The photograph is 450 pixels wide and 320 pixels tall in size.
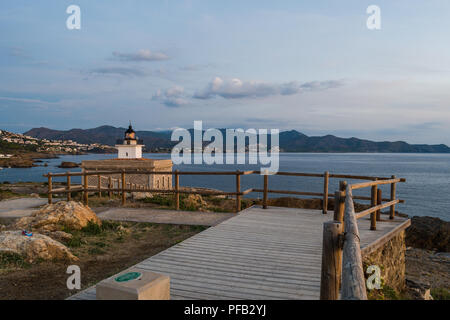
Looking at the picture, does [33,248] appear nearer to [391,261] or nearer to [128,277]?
[128,277]

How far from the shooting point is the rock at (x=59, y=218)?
7969 mm

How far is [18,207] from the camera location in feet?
38.3

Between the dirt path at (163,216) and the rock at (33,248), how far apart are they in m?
2.92

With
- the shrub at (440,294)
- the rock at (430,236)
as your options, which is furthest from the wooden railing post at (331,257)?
the rock at (430,236)

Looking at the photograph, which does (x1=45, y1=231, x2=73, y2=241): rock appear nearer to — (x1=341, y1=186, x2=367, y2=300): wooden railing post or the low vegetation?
the low vegetation

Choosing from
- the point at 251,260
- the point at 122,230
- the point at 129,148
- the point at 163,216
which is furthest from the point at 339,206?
the point at 129,148

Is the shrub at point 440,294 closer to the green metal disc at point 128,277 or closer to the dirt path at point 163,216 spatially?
the dirt path at point 163,216

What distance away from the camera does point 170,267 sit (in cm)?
523

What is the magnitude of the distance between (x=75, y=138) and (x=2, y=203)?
199 metres

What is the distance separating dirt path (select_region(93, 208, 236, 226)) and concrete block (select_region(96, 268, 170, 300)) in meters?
5.18

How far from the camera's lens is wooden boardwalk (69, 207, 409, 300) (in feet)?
14.2

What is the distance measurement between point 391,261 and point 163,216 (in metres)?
6.09

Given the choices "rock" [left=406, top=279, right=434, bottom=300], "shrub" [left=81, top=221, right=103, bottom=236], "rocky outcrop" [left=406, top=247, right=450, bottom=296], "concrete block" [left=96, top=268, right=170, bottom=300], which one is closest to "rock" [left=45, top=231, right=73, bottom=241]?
"shrub" [left=81, top=221, right=103, bottom=236]

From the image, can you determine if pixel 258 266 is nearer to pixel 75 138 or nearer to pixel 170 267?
pixel 170 267
